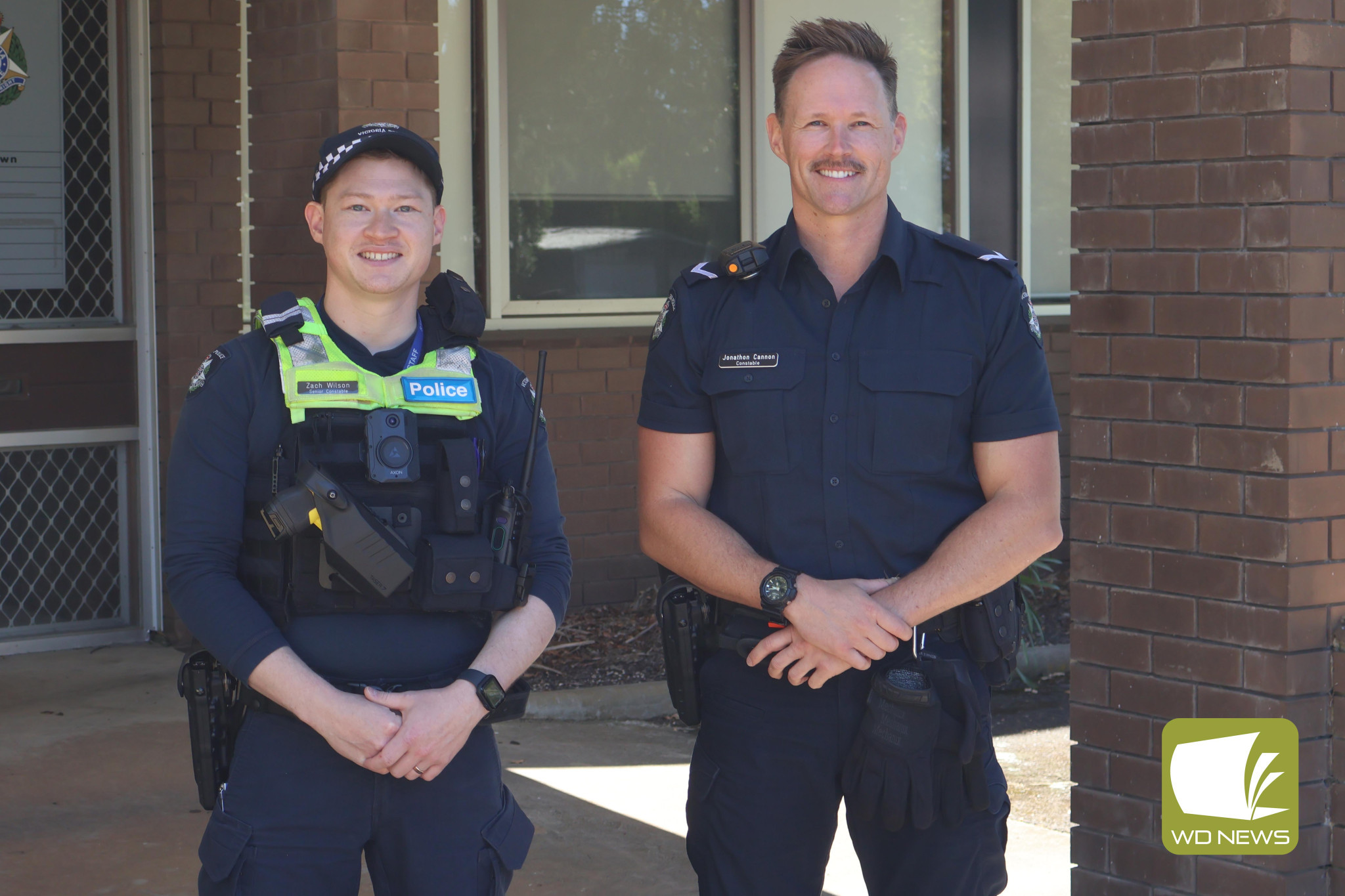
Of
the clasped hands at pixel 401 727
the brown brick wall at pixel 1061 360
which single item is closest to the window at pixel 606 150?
the brown brick wall at pixel 1061 360

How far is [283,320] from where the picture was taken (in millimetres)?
2609

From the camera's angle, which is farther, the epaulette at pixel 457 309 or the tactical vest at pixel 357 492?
the epaulette at pixel 457 309

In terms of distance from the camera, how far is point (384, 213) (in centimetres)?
266

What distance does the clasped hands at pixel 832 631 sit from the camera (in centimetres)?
262

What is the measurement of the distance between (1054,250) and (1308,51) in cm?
544

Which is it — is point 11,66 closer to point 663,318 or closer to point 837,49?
point 663,318

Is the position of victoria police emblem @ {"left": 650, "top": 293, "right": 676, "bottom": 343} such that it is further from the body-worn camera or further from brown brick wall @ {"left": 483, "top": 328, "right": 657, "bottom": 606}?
brown brick wall @ {"left": 483, "top": 328, "right": 657, "bottom": 606}

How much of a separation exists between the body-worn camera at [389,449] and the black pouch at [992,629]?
1.01 metres

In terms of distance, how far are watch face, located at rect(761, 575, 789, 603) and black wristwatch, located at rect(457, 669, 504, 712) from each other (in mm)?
486

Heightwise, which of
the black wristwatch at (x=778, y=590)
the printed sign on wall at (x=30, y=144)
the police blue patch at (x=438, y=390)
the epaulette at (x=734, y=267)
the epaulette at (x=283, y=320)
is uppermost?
the printed sign on wall at (x=30, y=144)

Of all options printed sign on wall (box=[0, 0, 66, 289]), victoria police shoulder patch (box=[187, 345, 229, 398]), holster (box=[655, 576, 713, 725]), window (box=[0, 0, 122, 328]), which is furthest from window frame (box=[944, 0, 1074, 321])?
victoria police shoulder patch (box=[187, 345, 229, 398])

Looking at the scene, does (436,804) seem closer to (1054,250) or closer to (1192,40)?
(1192,40)

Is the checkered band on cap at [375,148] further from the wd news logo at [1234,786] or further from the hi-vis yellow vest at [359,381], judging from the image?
the wd news logo at [1234,786]

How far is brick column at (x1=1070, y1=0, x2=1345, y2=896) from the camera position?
10.9ft
